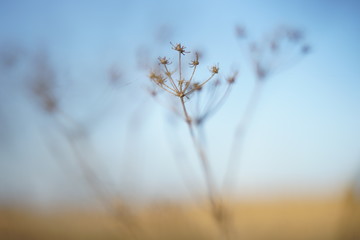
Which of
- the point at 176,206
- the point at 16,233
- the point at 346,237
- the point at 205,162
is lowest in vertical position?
the point at 346,237

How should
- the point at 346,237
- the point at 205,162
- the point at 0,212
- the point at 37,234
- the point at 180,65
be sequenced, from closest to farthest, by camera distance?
the point at 180,65 → the point at 205,162 → the point at 346,237 → the point at 0,212 → the point at 37,234

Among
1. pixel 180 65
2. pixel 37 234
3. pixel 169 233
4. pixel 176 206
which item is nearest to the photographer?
pixel 180 65

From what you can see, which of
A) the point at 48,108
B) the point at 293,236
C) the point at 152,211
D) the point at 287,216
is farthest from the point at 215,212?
the point at 287,216

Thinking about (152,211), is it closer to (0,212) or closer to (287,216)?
(0,212)

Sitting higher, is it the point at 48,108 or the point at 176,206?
the point at 48,108

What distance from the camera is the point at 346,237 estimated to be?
5.18m

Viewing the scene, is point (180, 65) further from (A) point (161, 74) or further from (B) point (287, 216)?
(B) point (287, 216)

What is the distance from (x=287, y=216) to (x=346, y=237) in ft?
16.1

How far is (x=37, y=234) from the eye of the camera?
9164 mm

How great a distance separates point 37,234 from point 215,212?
7828 mm

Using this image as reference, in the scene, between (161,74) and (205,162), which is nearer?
(161,74)

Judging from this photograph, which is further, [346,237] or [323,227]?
[323,227]

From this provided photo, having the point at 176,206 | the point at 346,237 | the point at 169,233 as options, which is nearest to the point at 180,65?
the point at 176,206

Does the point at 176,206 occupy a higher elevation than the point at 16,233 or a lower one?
lower
